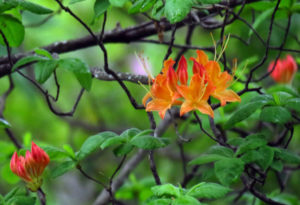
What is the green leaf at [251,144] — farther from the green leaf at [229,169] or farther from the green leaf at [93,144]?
the green leaf at [93,144]

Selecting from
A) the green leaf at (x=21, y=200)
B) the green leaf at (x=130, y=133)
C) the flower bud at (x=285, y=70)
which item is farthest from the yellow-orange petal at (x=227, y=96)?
the flower bud at (x=285, y=70)

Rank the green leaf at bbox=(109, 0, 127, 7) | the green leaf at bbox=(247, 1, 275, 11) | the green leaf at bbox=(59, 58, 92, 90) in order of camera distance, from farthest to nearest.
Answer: the green leaf at bbox=(247, 1, 275, 11), the green leaf at bbox=(59, 58, 92, 90), the green leaf at bbox=(109, 0, 127, 7)

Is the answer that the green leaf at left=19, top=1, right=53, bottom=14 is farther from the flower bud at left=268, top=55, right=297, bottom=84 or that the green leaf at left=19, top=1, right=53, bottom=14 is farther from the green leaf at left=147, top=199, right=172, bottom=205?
the flower bud at left=268, top=55, right=297, bottom=84

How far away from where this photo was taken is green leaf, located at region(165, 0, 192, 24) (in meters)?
1.07

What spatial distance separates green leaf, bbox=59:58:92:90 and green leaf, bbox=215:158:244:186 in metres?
0.45

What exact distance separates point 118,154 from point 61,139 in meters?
2.18

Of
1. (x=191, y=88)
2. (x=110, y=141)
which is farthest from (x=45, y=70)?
(x=191, y=88)

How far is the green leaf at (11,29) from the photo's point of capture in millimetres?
1456

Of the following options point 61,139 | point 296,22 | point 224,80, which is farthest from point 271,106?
point 61,139

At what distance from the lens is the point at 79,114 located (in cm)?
362

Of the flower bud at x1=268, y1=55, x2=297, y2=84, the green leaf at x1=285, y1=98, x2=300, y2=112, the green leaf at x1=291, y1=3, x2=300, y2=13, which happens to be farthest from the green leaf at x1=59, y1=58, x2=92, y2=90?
the flower bud at x1=268, y1=55, x2=297, y2=84

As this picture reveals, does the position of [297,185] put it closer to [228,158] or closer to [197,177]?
[197,177]

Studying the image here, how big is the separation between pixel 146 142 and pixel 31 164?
345 millimetres

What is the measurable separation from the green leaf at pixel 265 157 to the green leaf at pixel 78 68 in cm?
52
